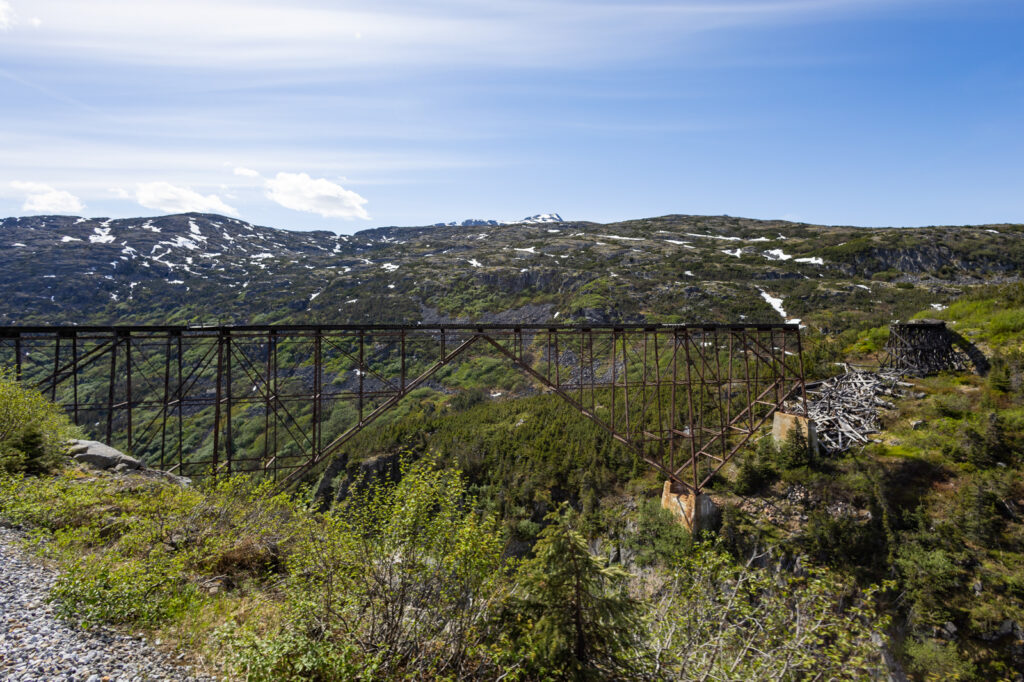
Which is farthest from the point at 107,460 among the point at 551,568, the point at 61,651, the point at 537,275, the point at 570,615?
the point at 537,275

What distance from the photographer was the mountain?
7888cm

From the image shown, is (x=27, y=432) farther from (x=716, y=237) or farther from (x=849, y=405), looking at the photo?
(x=716, y=237)

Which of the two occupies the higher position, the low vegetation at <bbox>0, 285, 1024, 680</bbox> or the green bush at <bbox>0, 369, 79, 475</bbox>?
the green bush at <bbox>0, 369, 79, 475</bbox>

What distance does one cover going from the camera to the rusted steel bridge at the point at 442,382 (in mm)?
19297

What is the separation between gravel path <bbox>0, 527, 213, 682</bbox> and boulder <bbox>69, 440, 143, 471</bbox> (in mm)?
8851

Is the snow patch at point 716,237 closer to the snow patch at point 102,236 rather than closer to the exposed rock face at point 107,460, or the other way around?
the exposed rock face at point 107,460

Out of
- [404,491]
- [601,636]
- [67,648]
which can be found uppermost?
[404,491]

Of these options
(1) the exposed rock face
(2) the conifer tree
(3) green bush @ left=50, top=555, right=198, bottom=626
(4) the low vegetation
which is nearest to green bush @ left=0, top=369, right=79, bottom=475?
(4) the low vegetation

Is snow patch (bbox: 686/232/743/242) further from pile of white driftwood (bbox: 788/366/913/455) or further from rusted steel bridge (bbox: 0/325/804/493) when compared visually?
pile of white driftwood (bbox: 788/366/913/455)

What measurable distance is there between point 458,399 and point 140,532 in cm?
5832

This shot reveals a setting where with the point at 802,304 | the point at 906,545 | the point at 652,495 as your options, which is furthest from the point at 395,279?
the point at 906,545

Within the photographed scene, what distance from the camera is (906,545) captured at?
20359mm

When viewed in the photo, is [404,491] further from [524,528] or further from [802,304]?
[802,304]

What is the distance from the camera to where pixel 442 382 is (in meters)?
78.5
